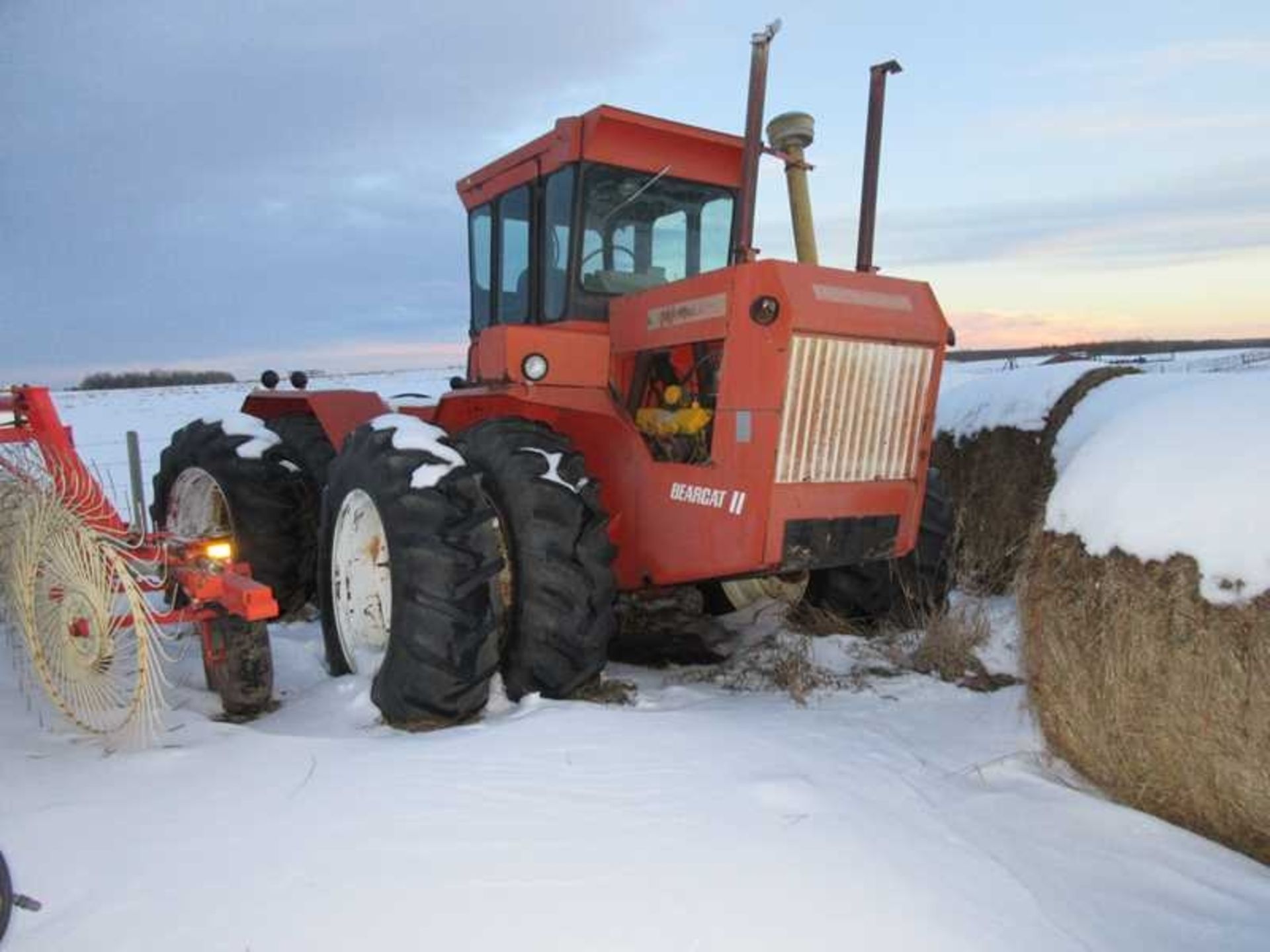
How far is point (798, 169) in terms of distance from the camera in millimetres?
4508

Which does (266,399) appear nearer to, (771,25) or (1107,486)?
(771,25)

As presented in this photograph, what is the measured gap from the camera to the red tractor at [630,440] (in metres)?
3.64

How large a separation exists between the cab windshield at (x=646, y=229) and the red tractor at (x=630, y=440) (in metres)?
0.01

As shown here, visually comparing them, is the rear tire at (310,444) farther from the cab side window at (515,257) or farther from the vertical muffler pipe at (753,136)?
the vertical muffler pipe at (753,136)

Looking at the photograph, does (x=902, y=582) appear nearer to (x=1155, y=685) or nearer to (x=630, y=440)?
(x=630, y=440)

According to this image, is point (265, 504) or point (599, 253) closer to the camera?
point (599, 253)

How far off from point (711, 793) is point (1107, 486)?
1.70 meters

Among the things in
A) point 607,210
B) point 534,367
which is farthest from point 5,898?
point 607,210

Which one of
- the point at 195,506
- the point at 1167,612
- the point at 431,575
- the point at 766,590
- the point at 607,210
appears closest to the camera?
the point at 1167,612

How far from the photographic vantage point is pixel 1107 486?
10.2ft

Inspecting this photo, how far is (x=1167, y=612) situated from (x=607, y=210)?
3176 millimetres

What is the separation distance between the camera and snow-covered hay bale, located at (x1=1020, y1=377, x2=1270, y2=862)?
8.70 ft

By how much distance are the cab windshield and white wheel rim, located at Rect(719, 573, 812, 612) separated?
1.76m

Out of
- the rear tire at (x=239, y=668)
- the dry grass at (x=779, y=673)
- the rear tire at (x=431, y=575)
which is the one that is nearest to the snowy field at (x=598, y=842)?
the rear tire at (x=431, y=575)
